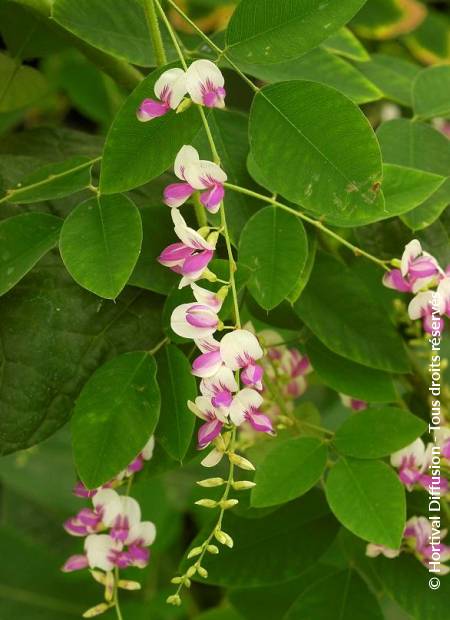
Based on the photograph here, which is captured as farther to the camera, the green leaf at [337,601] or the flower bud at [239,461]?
the green leaf at [337,601]

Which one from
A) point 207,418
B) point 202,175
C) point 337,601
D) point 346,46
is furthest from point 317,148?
point 337,601

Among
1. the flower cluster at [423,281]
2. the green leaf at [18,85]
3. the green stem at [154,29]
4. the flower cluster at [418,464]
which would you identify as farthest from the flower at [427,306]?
the green leaf at [18,85]

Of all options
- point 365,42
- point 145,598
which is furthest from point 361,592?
point 365,42

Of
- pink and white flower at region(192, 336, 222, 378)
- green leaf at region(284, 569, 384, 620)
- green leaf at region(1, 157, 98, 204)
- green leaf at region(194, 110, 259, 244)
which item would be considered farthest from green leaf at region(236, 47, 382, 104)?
green leaf at region(284, 569, 384, 620)

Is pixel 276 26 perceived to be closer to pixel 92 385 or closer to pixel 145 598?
pixel 92 385

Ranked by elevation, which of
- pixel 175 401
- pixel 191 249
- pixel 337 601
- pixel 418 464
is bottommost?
pixel 337 601

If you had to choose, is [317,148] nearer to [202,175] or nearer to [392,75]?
[202,175]

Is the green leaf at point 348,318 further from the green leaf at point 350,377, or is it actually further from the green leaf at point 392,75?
the green leaf at point 392,75
